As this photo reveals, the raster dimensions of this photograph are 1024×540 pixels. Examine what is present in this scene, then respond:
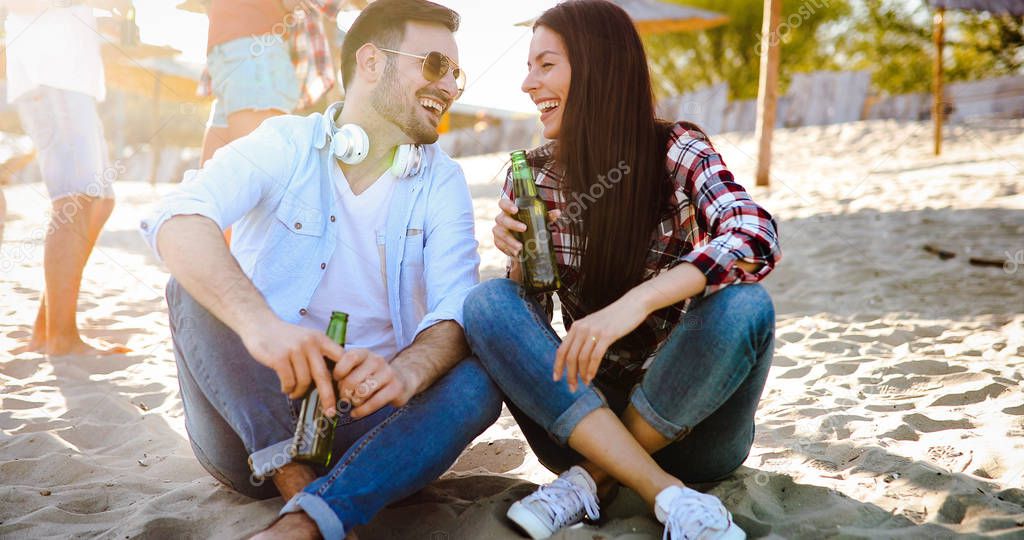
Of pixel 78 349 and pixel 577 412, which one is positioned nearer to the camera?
pixel 577 412

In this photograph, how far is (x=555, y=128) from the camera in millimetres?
2520

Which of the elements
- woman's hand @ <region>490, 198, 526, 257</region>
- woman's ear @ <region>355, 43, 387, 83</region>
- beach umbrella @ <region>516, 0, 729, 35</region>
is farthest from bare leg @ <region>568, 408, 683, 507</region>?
beach umbrella @ <region>516, 0, 729, 35</region>

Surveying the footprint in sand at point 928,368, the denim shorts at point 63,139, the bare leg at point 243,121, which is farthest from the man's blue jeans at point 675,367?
the denim shorts at point 63,139

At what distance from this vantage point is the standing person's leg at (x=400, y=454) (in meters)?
1.76

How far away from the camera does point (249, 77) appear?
A: 12.6ft

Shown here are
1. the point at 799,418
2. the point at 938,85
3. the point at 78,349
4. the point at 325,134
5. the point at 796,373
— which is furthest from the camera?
the point at 938,85

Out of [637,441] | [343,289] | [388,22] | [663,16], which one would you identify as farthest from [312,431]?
[663,16]

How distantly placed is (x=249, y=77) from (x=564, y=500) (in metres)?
2.81

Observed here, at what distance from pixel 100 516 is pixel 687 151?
2006 mm

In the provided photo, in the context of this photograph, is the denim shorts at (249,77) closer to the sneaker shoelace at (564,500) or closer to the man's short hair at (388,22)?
the man's short hair at (388,22)

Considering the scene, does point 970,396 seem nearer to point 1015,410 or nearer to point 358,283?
point 1015,410

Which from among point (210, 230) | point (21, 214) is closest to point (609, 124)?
point (210, 230)

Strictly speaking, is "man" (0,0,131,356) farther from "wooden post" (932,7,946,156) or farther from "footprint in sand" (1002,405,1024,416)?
"wooden post" (932,7,946,156)

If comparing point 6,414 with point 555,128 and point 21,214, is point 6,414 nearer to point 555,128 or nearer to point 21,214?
point 555,128
